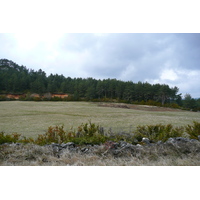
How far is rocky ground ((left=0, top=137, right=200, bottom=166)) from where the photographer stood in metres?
3.11

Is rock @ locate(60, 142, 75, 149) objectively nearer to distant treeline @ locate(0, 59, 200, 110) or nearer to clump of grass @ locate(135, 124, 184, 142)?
clump of grass @ locate(135, 124, 184, 142)

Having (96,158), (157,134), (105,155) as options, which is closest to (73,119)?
(157,134)

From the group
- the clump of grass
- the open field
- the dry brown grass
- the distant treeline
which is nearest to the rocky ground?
the dry brown grass

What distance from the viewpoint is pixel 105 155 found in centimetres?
355

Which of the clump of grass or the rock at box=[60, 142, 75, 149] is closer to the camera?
the rock at box=[60, 142, 75, 149]

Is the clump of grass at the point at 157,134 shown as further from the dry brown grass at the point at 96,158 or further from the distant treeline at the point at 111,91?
the distant treeline at the point at 111,91

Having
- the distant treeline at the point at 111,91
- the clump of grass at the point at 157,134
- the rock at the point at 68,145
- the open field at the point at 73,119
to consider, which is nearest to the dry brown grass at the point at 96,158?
the rock at the point at 68,145

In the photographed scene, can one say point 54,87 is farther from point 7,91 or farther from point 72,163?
point 72,163

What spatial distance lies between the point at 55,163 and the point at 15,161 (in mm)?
1044

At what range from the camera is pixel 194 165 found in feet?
9.87

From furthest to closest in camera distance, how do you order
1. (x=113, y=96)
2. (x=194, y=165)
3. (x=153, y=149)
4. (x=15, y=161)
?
1. (x=113, y=96)
2. (x=153, y=149)
3. (x=15, y=161)
4. (x=194, y=165)

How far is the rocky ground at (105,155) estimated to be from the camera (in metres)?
3.11

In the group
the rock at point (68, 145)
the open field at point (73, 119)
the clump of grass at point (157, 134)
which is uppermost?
the clump of grass at point (157, 134)

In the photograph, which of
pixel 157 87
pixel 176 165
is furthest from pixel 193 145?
pixel 157 87
